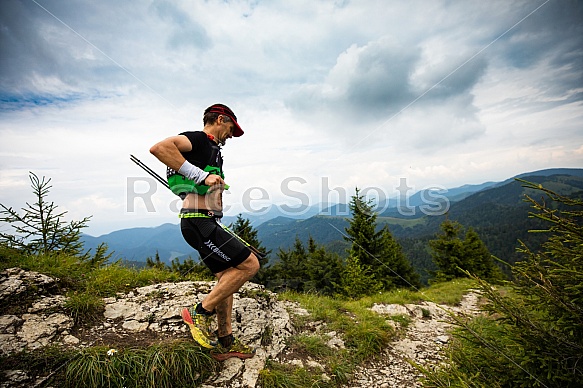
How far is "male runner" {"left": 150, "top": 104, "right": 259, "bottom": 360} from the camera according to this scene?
10.7 feet

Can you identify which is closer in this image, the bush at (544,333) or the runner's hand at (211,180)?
the bush at (544,333)

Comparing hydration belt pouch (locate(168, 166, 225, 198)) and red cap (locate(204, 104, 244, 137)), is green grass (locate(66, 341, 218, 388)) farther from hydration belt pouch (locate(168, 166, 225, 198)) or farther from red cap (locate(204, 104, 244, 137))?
red cap (locate(204, 104, 244, 137))

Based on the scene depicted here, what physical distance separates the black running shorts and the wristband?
572 millimetres

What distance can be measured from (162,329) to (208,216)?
2175 millimetres

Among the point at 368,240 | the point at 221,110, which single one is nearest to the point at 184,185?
the point at 221,110

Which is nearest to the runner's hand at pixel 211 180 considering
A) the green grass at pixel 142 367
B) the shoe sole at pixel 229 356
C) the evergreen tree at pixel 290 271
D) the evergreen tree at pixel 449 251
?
the green grass at pixel 142 367

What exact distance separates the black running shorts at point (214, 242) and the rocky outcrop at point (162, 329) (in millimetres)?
1530

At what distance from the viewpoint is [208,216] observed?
134 inches

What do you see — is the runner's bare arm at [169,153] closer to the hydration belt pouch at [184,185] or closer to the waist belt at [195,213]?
the hydration belt pouch at [184,185]

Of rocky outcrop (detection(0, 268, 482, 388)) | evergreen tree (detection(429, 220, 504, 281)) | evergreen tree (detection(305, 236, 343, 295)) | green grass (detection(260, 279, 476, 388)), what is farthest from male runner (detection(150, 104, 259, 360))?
evergreen tree (detection(429, 220, 504, 281))

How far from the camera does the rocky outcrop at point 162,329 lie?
3.49 m

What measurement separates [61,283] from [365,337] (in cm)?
558

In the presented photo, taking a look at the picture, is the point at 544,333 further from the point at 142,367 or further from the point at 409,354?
the point at 142,367

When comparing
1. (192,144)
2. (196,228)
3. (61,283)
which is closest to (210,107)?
(192,144)
